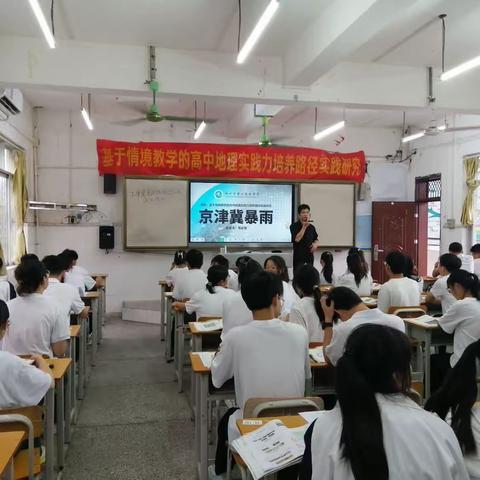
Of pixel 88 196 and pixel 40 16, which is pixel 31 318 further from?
pixel 88 196

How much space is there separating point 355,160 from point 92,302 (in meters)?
5.69

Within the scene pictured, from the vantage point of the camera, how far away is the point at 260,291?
2.12 m

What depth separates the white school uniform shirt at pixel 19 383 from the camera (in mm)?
1932

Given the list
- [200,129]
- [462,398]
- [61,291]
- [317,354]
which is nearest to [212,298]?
[61,291]

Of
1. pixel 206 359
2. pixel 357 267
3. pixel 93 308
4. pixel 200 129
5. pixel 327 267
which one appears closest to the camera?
pixel 206 359

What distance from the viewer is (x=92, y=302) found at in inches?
201

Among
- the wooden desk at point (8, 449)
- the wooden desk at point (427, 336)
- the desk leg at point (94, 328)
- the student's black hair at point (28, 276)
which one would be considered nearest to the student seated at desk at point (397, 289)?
the wooden desk at point (427, 336)

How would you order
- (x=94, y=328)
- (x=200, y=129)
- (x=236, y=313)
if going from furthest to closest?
(x=200, y=129) → (x=94, y=328) → (x=236, y=313)

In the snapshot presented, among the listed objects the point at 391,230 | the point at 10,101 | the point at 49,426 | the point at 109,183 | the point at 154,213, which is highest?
the point at 10,101

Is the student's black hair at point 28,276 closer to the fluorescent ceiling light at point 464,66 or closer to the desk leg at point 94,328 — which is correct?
the desk leg at point 94,328

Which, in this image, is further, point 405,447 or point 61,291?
point 61,291

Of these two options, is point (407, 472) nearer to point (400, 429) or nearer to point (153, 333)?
point (400, 429)

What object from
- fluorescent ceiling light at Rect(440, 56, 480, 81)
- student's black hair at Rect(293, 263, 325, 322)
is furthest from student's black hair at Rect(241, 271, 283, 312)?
fluorescent ceiling light at Rect(440, 56, 480, 81)

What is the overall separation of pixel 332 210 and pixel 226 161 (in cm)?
220
